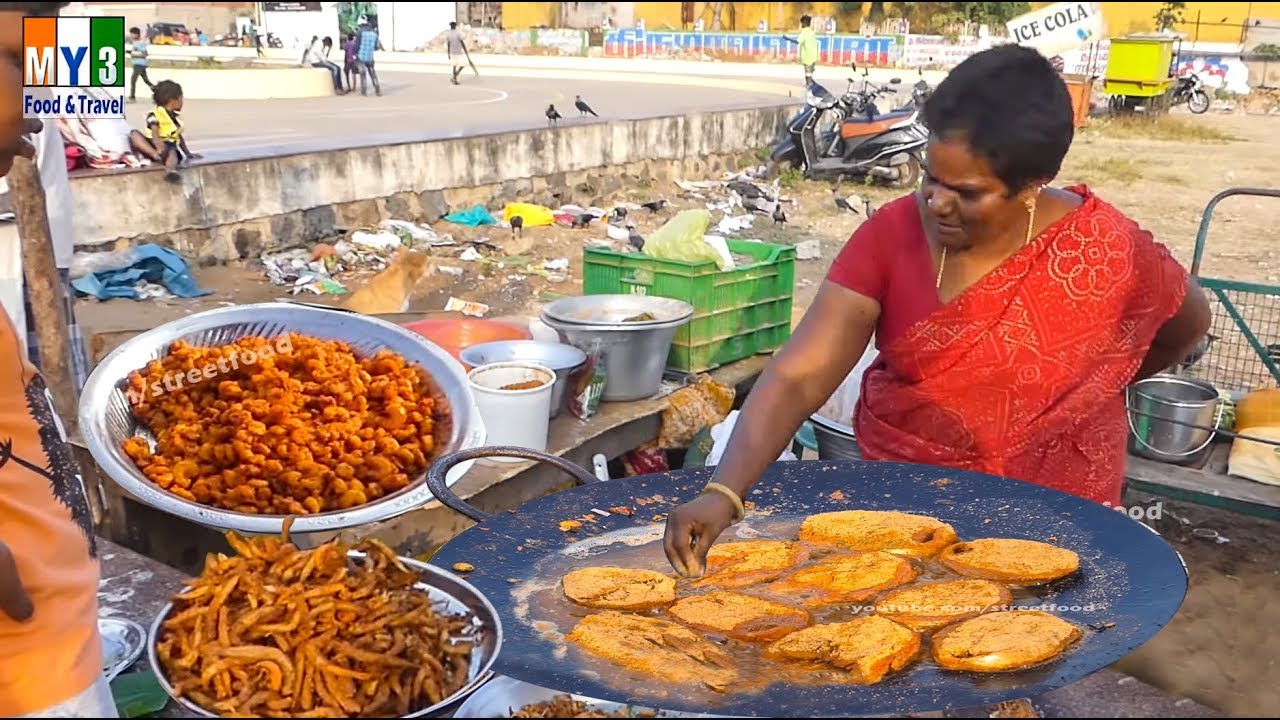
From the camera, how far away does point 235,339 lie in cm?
315

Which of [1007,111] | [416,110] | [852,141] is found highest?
[1007,111]

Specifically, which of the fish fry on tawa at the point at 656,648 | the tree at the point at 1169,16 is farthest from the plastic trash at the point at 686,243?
the tree at the point at 1169,16

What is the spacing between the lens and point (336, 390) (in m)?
3.06

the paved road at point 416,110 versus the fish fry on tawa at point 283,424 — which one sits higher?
the paved road at point 416,110

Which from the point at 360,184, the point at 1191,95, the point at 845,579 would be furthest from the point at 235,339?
the point at 1191,95

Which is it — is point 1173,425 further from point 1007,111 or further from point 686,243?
point 1007,111

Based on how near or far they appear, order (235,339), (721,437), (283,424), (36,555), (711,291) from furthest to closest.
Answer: (711,291), (721,437), (235,339), (283,424), (36,555)

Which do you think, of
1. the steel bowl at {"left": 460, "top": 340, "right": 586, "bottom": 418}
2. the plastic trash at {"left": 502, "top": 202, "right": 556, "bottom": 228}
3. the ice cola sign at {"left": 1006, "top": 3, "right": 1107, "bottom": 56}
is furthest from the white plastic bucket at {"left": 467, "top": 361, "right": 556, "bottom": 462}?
the plastic trash at {"left": 502, "top": 202, "right": 556, "bottom": 228}

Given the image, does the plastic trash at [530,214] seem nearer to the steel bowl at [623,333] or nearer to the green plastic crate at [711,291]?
the green plastic crate at [711,291]

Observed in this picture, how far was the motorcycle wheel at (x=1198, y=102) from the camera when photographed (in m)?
22.5

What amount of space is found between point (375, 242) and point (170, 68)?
55.9ft

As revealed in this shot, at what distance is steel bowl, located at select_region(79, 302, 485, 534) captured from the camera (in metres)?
2.47

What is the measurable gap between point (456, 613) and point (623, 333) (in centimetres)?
336

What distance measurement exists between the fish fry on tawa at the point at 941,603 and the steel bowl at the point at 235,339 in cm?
114
